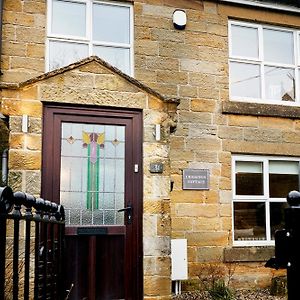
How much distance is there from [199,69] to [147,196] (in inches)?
115

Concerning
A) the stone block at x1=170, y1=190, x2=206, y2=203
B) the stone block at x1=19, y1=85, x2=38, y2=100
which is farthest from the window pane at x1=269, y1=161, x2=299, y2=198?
the stone block at x1=19, y1=85, x2=38, y2=100

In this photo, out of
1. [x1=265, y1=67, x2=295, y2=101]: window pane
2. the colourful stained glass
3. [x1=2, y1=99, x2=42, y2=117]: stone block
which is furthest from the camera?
[x1=265, y1=67, x2=295, y2=101]: window pane

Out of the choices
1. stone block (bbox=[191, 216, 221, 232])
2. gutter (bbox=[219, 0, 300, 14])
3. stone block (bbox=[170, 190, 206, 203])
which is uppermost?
gutter (bbox=[219, 0, 300, 14])

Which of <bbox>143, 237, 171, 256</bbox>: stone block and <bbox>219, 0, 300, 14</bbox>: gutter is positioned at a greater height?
<bbox>219, 0, 300, 14</bbox>: gutter

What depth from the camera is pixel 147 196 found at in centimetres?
578

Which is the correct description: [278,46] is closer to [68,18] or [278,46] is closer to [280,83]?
[280,83]

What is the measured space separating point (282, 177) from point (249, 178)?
68 cm

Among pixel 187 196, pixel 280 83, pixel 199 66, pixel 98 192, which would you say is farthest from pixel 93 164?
pixel 280 83

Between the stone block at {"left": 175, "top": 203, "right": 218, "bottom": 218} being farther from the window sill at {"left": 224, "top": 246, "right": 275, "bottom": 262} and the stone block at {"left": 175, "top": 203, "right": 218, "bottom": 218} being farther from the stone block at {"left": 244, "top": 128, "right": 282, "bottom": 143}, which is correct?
the stone block at {"left": 244, "top": 128, "right": 282, "bottom": 143}

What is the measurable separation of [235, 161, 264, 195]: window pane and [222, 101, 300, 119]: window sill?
0.87 m

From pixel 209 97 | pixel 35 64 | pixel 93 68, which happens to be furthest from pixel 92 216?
pixel 209 97

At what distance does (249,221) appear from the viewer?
25.7 ft

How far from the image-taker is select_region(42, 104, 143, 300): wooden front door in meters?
5.64

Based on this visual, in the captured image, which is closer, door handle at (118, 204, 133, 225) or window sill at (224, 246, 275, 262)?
door handle at (118, 204, 133, 225)
